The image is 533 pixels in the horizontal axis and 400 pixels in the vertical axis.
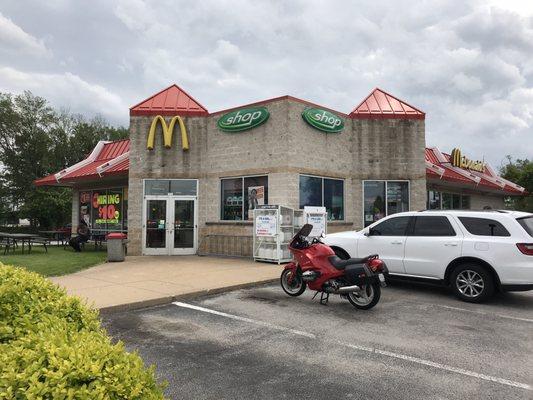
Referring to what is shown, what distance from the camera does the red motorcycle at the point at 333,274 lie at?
7.31m

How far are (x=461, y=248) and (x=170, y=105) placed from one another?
12.3 m

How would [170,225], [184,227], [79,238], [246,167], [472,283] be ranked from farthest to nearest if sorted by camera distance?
[79,238] → [184,227] → [170,225] → [246,167] → [472,283]

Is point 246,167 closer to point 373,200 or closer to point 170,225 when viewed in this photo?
point 170,225

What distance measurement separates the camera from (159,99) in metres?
16.9

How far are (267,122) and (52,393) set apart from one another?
13.5 metres

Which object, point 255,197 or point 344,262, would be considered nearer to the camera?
point 344,262

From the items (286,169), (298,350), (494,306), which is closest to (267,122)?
(286,169)

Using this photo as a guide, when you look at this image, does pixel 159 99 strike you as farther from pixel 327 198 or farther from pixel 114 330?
pixel 114 330

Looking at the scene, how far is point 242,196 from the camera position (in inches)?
606

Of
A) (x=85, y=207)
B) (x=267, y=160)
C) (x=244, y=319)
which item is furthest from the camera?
(x=85, y=207)

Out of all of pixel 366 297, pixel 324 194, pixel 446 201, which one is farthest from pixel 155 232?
pixel 446 201

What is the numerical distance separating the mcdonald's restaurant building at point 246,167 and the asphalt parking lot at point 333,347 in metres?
7.23

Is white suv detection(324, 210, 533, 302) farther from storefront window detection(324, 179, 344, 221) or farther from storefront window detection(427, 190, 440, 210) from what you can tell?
storefront window detection(427, 190, 440, 210)

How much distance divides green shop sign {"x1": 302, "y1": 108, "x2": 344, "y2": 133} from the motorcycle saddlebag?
8544mm
